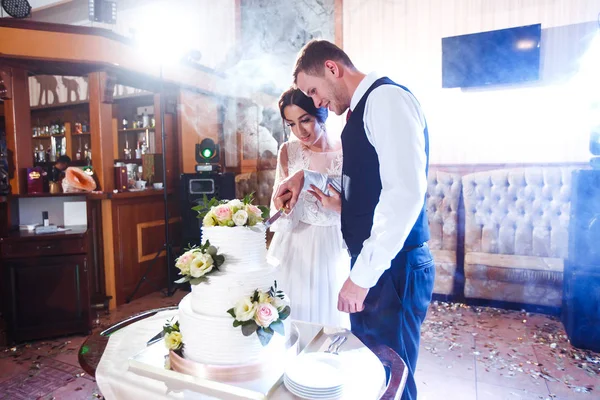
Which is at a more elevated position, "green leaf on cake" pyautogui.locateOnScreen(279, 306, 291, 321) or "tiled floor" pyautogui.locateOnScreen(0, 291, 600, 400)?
"green leaf on cake" pyautogui.locateOnScreen(279, 306, 291, 321)

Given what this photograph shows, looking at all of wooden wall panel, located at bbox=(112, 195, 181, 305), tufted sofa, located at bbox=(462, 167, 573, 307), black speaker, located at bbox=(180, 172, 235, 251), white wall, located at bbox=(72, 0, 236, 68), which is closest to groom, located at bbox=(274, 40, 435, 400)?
tufted sofa, located at bbox=(462, 167, 573, 307)

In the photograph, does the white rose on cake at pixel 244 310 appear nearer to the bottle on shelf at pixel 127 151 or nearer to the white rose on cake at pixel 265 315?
the white rose on cake at pixel 265 315

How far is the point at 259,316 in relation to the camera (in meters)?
1.08

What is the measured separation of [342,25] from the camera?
4965 millimetres

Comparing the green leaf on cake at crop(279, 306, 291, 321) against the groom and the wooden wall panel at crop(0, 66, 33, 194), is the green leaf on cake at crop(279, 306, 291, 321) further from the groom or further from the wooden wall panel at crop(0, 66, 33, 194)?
the wooden wall panel at crop(0, 66, 33, 194)

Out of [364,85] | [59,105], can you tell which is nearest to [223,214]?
[364,85]

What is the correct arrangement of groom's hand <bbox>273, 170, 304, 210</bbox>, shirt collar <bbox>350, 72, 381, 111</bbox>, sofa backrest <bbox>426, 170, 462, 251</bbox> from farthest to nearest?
1. sofa backrest <bbox>426, 170, 462, 251</bbox>
2. groom's hand <bbox>273, 170, 304, 210</bbox>
3. shirt collar <bbox>350, 72, 381, 111</bbox>

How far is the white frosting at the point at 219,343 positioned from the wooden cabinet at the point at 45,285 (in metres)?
2.62

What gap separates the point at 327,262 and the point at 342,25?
3723 millimetres

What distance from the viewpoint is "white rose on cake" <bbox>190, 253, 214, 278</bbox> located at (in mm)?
1130

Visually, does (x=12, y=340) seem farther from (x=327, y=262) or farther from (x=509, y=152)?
(x=509, y=152)

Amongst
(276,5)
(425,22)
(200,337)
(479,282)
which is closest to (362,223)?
(200,337)

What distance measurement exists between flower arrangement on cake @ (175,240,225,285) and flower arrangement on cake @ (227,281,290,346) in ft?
0.40

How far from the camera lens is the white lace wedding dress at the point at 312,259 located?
2105mm
